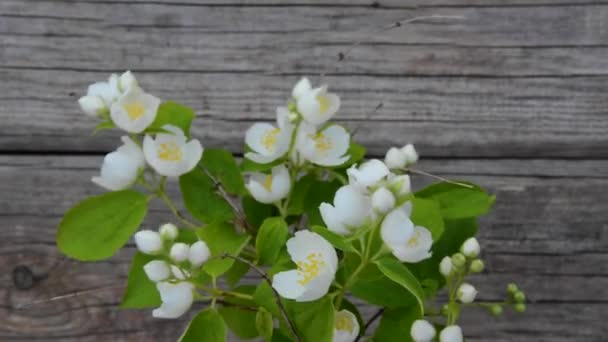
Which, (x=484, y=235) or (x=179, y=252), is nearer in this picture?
(x=179, y=252)

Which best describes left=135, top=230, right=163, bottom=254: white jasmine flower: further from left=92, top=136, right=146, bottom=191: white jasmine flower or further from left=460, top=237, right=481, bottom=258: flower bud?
left=460, top=237, right=481, bottom=258: flower bud

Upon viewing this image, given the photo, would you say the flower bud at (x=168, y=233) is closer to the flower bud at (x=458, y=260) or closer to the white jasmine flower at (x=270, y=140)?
the white jasmine flower at (x=270, y=140)

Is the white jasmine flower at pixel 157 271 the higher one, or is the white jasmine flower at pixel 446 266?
the white jasmine flower at pixel 157 271

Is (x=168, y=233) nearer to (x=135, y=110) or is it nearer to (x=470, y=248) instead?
(x=135, y=110)

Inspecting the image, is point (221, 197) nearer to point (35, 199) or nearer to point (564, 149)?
point (35, 199)

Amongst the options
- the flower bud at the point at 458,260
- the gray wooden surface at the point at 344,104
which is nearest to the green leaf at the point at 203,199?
the flower bud at the point at 458,260

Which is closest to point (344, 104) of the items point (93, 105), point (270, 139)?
point (270, 139)

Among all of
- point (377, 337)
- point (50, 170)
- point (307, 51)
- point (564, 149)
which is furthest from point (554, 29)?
point (50, 170)
